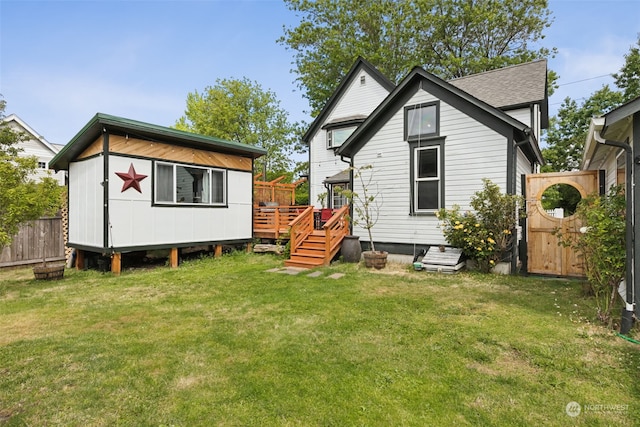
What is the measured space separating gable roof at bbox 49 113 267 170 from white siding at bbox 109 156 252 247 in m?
0.74

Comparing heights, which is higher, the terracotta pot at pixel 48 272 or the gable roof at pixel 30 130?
the gable roof at pixel 30 130

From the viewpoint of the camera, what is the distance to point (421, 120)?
8727 millimetres

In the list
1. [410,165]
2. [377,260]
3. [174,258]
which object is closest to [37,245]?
[174,258]

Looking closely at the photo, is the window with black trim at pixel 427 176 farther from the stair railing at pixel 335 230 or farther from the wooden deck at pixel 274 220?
the wooden deck at pixel 274 220

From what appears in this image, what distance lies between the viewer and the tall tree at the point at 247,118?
86.0ft

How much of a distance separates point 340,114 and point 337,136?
1.16 metres

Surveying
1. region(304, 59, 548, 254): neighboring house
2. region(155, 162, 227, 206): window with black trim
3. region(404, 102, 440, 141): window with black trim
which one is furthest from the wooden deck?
region(404, 102, 440, 141): window with black trim

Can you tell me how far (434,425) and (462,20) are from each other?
86.1 ft

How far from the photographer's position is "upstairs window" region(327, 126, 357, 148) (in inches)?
609

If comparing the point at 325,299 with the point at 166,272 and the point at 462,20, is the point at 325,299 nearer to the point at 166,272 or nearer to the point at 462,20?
the point at 166,272

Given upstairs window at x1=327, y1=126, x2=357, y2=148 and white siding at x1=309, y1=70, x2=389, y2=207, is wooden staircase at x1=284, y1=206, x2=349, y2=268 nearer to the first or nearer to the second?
white siding at x1=309, y1=70, x2=389, y2=207

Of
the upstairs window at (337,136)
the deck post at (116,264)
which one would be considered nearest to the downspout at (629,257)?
the deck post at (116,264)

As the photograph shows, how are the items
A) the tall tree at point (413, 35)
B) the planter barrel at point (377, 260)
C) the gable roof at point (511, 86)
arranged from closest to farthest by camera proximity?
the planter barrel at point (377, 260) < the gable roof at point (511, 86) < the tall tree at point (413, 35)

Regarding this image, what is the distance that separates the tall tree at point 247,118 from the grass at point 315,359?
73.1ft
